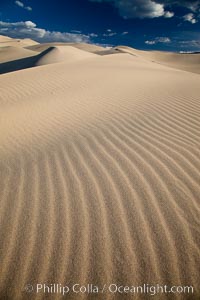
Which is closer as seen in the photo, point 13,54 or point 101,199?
point 101,199

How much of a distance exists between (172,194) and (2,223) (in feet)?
6.45

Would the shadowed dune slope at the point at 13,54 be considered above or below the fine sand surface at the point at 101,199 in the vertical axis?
above

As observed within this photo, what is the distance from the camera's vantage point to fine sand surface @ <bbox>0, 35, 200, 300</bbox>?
1869 mm

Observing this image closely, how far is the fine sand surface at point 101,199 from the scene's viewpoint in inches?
73.6

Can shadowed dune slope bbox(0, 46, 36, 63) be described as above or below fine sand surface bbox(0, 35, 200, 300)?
above

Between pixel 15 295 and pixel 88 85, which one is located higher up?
pixel 88 85

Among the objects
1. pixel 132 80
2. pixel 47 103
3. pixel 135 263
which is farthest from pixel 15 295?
pixel 132 80

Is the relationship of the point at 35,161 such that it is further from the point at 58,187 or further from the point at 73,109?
the point at 73,109

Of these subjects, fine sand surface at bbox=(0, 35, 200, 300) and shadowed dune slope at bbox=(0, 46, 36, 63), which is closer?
fine sand surface at bbox=(0, 35, 200, 300)

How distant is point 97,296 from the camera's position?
5.65 feet

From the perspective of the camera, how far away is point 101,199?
2.58 meters

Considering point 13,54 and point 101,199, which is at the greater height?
point 13,54

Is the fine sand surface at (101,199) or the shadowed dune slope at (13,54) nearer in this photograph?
the fine sand surface at (101,199)

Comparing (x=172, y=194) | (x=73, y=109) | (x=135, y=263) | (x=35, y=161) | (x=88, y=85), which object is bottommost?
(x=135, y=263)
